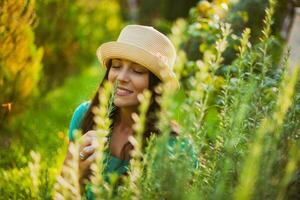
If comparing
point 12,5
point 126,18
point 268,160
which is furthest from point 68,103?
point 126,18

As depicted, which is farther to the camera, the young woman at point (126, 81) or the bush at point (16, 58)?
the bush at point (16, 58)

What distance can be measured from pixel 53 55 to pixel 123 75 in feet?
14.0

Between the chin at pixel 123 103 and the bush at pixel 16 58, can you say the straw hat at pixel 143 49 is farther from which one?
the bush at pixel 16 58

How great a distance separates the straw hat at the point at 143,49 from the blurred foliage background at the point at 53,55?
0.48ft

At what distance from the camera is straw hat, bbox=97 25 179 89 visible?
9.73ft

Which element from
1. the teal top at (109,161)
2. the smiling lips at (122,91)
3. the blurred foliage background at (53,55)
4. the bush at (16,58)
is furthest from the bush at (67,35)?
the smiling lips at (122,91)

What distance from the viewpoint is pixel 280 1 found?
4941mm

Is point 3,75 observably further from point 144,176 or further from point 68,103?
point 144,176

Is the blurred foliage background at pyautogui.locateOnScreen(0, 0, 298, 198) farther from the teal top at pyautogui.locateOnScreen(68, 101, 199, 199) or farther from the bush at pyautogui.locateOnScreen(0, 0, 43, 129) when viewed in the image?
the teal top at pyautogui.locateOnScreen(68, 101, 199, 199)

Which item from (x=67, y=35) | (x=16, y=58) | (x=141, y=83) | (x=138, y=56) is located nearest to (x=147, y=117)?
(x=141, y=83)

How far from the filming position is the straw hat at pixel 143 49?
2967 millimetres

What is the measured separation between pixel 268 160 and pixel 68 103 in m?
5.46

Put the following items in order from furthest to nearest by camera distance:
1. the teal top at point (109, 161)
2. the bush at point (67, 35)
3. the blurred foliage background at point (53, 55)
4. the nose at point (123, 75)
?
the bush at point (67, 35) < the blurred foliage background at point (53, 55) < the teal top at point (109, 161) < the nose at point (123, 75)

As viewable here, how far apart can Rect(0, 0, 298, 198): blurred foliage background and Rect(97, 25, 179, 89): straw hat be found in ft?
0.48
